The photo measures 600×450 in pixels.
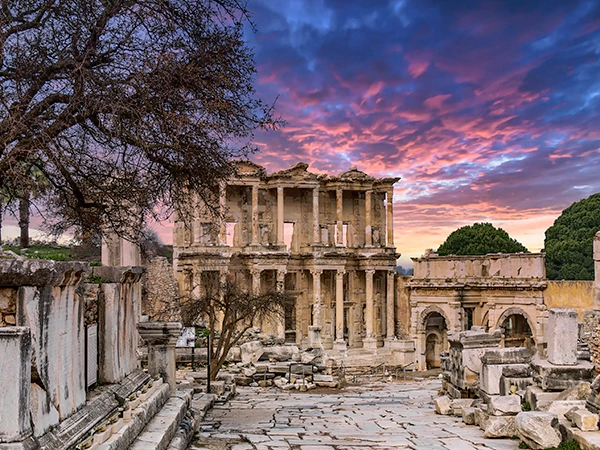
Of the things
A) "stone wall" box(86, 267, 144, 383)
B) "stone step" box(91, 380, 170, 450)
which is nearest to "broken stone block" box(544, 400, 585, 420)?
"stone step" box(91, 380, 170, 450)

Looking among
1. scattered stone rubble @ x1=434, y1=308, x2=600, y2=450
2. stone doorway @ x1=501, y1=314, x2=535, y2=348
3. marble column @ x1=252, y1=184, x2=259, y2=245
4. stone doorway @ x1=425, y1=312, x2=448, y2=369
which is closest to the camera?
scattered stone rubble @ x1=434, y1=308, x2=600, y2=450

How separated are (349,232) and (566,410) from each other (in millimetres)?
29964

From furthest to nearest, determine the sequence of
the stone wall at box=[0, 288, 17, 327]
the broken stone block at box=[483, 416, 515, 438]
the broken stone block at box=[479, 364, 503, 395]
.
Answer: the broken stone block at box=[479, 364, 503, 395]
the broken stone block at box=[483, 416, 515, 438]
the stone wall at box=[0, 288, 17, 327]

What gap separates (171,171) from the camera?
9.20m

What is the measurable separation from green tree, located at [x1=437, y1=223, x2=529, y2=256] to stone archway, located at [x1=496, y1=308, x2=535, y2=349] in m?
Result: 18.0

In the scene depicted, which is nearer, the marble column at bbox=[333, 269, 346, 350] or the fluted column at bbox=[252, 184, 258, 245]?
the fluted column at bbox=[252, 184, 258, 245]

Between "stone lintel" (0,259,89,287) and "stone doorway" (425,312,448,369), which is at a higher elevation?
"stone lintel" (0,259,89,287)

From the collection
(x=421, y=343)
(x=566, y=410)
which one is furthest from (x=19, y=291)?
(x=421, y=343)

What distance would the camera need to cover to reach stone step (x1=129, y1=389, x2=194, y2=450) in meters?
7.05

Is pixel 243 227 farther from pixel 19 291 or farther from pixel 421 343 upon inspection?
pixel 19 291

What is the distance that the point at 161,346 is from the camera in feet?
34.6

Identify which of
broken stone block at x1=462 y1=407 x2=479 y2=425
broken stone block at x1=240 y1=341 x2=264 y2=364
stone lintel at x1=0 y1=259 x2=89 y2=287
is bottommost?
broken stone block at x1=240 y1=341 x2=264 y2=364

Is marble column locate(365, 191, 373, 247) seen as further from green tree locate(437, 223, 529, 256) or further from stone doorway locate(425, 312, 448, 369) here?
green tree locate(437, 223, 529, 256)

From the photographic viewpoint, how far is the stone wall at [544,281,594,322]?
29188 millimetres
